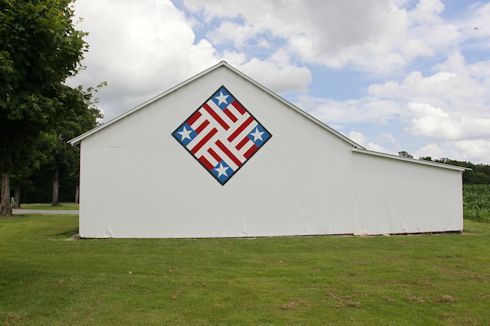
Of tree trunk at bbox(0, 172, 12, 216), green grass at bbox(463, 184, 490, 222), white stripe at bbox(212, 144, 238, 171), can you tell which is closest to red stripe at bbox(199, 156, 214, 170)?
white stripe at bbox(212, 144, 238, 171)

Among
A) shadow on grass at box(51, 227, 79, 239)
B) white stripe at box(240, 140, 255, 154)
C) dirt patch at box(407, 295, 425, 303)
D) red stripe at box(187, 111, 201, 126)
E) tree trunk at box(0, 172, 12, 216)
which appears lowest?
dirt patch at box(407, 295, 425, 303)

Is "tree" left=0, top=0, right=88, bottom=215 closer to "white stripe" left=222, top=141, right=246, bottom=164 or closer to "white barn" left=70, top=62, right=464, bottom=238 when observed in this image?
"white barn" left=70, top=62, right=464, bottom=238

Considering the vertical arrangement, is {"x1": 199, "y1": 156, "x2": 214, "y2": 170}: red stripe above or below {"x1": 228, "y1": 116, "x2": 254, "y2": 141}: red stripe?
below

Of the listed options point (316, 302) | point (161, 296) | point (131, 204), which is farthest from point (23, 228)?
point (316, 302)

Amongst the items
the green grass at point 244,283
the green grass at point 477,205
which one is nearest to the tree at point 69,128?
the green grass at point 244,283

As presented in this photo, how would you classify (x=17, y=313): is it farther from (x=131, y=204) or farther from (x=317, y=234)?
(x=317, y=234)

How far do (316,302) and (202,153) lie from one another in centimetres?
1171

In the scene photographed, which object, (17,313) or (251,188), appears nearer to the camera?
(17,313)

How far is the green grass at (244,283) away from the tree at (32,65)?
9.89 feet

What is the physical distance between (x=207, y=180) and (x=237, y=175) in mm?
1210

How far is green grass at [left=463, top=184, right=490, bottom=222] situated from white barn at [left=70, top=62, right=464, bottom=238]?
1029 centimetres

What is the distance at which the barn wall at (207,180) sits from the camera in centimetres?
1891

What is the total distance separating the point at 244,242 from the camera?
56.9 feet

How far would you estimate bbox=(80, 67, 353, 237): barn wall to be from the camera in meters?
18.9
